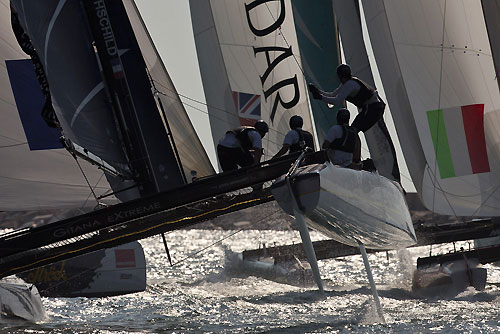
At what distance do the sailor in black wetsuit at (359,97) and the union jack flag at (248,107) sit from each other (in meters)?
9.70

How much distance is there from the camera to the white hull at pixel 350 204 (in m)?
8.30

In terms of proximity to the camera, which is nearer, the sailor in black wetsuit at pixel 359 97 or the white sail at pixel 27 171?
the sailor in black wetsuit at pixel 359 97

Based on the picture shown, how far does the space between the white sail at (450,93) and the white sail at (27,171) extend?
25.5 feet

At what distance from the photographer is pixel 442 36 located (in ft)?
56.2

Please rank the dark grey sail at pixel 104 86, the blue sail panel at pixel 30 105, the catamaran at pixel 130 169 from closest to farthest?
the catamaran at pixel 130 169 < the dark grey sail at pixel 104 86 < the blue sail panel at pixel 30 105

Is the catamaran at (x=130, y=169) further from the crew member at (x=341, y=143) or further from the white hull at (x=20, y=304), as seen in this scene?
the white hull at (x=20, y=304)

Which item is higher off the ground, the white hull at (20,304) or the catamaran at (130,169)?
the catamaran at (130,169)

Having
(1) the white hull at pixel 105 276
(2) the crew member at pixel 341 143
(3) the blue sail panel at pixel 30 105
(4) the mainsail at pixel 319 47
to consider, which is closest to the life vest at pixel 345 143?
(2) the crew member at pixel 341 143

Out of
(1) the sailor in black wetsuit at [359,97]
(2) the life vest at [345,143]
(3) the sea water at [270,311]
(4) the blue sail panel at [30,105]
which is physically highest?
(4) the blue sail panel at [30,105]

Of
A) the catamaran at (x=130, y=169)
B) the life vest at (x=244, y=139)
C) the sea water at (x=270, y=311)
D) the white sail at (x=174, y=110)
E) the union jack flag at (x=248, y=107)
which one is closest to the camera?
the catamaran at (x=130, y=169)

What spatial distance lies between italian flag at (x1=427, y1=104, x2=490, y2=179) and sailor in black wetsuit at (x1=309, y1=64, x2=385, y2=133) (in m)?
6.57

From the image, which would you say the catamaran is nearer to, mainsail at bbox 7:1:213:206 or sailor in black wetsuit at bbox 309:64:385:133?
mainsail at bbox 7:1:213:206

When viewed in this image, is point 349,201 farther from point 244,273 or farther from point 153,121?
point 244,273

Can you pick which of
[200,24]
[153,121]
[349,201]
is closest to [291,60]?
[200,24]
